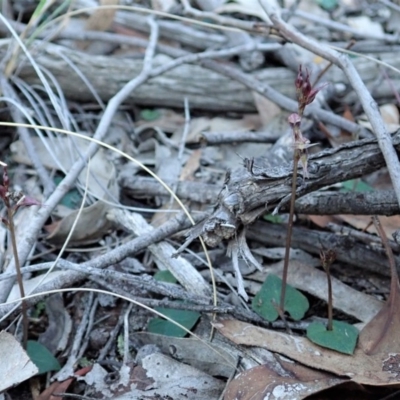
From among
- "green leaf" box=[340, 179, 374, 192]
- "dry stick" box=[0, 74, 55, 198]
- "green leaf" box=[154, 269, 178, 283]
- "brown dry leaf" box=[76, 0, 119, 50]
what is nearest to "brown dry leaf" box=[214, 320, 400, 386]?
"green leaf" box=[154, 269, 178, 283]

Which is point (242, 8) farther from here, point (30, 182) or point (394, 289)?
point (394, 289)

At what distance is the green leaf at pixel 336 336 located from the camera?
1.28m

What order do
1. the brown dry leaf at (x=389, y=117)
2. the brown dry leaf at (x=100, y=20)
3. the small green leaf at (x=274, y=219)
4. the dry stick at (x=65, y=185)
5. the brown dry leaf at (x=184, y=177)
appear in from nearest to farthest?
the dry stick at (x=65, y=185), the small green leaf at (x=274, y=219), the brown dry leaf at (x=184, y=177), the brown dry leaf at (x=389, y=117), the brown dry leaf at (x=100, y=20)

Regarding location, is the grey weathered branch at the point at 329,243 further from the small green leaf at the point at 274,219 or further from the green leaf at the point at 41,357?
the green leaf at the point at 41,357

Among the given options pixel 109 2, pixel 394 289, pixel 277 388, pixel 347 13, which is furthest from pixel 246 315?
pixel 347 13

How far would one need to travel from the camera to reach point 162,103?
228 cm

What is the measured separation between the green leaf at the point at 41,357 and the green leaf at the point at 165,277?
12.8 inches

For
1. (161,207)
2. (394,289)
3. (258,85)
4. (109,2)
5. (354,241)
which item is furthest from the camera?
(109,2)

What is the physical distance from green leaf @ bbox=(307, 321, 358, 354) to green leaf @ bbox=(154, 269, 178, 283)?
40 centimetres

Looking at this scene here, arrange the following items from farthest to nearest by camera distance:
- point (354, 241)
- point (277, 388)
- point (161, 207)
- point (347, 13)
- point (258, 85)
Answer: point (347, 13) → point (258, 85) → point (161, 207) → point (354, 241) → point (277, 388)

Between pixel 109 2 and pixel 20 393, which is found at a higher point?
pixel 109 2

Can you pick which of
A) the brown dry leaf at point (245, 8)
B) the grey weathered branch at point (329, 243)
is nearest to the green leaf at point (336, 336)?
the grey weathered branch at point (329, 243)

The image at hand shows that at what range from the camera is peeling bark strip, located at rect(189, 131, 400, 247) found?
1262 mm

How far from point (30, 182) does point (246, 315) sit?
92 cm
